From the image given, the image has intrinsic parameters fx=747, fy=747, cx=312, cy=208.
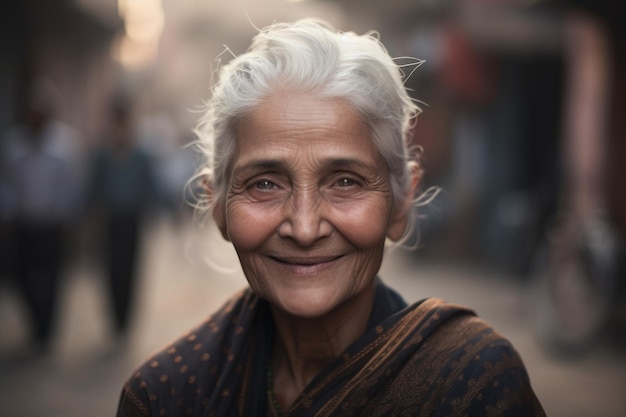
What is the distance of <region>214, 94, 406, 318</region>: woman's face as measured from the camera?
174 centimetres

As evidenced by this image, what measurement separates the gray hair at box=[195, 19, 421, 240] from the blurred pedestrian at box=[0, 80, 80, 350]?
18.0 feet

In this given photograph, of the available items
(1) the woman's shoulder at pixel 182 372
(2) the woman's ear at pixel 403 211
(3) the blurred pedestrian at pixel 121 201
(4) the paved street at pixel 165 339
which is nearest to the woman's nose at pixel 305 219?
(2) the woman's ear at pixel 403 211

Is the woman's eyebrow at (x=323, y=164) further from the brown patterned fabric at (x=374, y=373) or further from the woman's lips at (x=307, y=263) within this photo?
the brown patterned fabric at (x=374, y=373)

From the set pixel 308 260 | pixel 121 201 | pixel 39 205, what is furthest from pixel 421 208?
pixel 308 260

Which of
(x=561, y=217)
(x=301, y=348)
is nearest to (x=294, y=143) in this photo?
(x=301, y=348)

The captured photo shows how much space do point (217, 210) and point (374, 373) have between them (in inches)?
24.2

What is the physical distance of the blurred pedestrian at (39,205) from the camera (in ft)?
22.7

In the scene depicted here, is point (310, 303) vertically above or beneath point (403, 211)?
beneath

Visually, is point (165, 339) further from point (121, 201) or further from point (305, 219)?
point (305, 219)

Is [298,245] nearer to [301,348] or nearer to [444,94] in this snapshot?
[301,348]

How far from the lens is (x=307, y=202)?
5.73 ft

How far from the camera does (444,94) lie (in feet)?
43.5

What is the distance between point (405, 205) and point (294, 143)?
423 millimetres

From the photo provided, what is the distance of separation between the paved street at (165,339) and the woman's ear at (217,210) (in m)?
0.26
